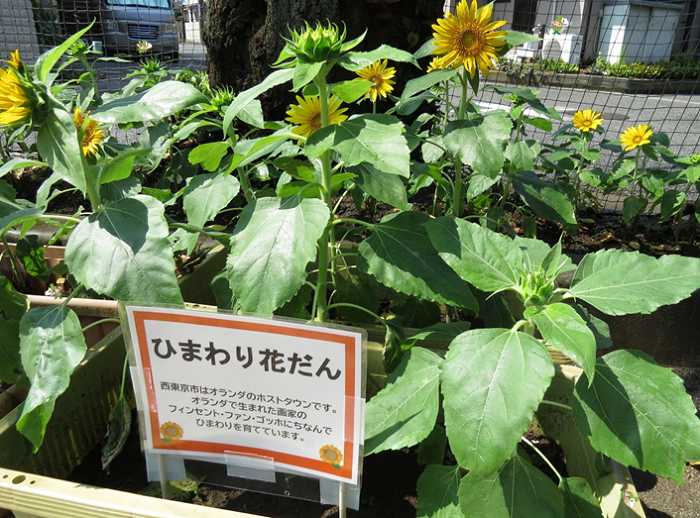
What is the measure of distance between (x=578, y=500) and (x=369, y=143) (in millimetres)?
707

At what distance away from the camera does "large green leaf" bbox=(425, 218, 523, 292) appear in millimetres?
867

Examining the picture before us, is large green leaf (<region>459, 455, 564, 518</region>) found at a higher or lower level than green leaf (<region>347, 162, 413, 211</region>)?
lower

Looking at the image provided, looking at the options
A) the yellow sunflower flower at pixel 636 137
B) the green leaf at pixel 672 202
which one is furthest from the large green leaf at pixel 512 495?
the yellow sunflower flower at pixel 636 137

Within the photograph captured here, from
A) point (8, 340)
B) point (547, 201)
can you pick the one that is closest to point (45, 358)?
point (8, 340)

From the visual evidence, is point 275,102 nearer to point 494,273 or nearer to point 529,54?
point 494,273

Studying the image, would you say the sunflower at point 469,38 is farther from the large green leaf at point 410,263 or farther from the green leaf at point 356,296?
the green leaf at point 356,296

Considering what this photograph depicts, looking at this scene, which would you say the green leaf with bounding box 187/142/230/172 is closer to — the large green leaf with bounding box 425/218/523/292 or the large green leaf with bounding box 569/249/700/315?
the large green leaf with bounding box 425/218/523/292

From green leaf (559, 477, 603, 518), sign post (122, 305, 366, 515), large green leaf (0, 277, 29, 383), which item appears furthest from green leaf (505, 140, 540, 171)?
large green leaf (0, 277, 29, 383)

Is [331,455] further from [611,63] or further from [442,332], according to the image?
[611,63]

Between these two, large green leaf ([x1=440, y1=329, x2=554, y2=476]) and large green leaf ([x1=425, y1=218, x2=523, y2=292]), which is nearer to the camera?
large green leaf ([x1=440, y1=329, x2=554, y2=476])

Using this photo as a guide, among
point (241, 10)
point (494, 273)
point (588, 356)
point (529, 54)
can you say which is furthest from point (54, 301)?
point (529, 54)

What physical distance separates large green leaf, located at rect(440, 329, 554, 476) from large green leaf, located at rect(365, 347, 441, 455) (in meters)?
0.11

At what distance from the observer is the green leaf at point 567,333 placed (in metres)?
0.69

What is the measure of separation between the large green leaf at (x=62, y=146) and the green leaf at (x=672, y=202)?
86.6 inches
